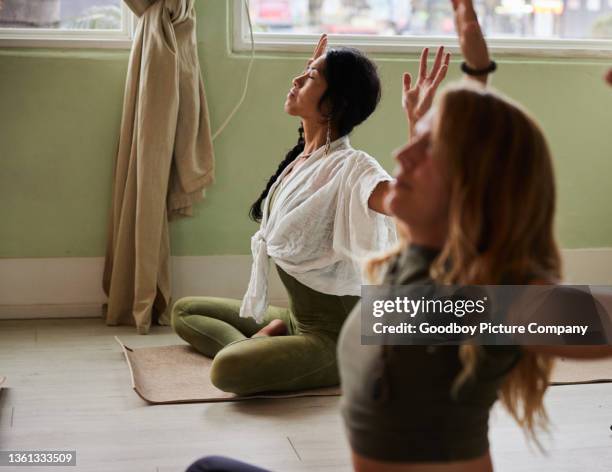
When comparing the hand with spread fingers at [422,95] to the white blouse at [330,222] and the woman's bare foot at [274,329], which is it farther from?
the woman's bare foot at [274,329]

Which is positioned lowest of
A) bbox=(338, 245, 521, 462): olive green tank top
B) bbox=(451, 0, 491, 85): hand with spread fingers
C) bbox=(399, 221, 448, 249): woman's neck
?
bbox=(338, 245, 521, 462): olive green tank top

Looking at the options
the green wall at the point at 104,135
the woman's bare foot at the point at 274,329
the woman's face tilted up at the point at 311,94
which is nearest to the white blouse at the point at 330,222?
the woman's face tilted up at the point at 311,94

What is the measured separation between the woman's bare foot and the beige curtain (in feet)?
2.44

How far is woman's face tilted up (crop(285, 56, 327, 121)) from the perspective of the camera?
272 cm

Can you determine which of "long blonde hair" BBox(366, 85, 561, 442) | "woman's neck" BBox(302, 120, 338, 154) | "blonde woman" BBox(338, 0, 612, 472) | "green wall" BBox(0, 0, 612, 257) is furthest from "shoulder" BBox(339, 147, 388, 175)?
"long blonde hair" BBox(366, 85, 561, 442)

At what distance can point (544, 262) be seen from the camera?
1050 millimetres

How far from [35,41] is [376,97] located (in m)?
1.64

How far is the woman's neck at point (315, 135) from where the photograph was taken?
2.76m

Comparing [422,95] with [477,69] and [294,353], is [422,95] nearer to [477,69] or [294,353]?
[477,69]

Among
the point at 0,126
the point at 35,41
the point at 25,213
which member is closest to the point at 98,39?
the point at 35,41

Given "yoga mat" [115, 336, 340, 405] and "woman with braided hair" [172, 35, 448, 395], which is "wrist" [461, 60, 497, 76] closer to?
"woman with braided hair" [172, 35, 448, 395]

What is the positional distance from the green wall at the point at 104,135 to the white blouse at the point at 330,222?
1060 mm

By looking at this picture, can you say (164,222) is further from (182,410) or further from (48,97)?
(182,410)

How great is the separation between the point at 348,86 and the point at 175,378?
1052 mm
